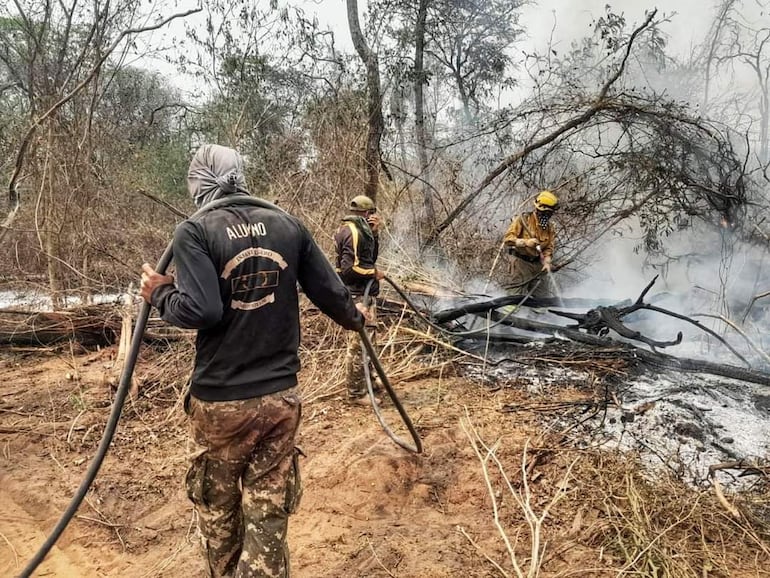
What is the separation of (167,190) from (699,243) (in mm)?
13412

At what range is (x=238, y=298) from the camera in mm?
2373

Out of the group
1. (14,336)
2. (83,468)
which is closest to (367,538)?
(83,468)

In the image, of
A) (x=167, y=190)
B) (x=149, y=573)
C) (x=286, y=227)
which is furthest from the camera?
(x=167, y=190)

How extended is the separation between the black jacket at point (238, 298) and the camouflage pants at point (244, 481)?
9 centimetres

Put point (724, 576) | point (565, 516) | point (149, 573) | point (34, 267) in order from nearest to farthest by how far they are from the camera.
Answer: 1. point (724, 576)
2. point (149, 573)
3. point (565, 516)
4. point (34, 267)

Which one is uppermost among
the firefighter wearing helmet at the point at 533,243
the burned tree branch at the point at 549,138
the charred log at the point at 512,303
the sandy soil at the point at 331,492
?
the burned tree branch at the point at 549,138

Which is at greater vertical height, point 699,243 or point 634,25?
point 634,25

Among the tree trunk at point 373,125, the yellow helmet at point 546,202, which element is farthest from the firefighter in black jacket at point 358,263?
the tree trunk at point 373,125

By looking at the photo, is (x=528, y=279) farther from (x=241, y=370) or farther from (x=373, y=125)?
(x=241, y=370)

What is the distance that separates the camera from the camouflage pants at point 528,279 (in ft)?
24.0

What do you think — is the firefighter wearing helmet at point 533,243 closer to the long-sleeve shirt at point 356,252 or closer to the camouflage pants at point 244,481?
the long-sleeve shirt at point 356,252

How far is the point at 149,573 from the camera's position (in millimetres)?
3160

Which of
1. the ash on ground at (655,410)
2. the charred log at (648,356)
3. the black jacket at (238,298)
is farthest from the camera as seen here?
the charred log at (648,356)

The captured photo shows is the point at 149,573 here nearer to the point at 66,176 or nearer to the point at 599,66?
the point at 66,176
